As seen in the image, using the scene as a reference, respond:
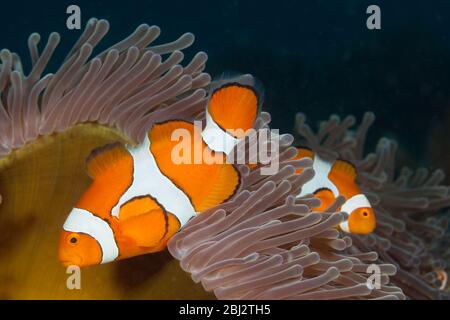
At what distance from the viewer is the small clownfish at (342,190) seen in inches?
95.6

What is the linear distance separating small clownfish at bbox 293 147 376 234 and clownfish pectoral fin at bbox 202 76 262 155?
0.71 m

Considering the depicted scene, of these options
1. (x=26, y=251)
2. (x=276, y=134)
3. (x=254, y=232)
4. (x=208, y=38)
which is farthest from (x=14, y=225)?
(x=208, y=38)

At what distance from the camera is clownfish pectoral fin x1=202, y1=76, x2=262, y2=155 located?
1.76 metres

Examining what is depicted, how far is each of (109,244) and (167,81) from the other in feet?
2.98

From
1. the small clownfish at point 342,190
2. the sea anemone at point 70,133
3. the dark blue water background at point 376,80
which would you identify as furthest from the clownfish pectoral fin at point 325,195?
the dark blue water background at point 376,80

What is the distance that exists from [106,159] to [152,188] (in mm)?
168

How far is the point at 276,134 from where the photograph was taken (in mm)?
2004

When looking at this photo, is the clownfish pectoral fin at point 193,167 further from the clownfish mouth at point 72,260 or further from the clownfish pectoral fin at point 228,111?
the clownfish mouth at point 72,260

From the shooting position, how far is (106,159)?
1.66m

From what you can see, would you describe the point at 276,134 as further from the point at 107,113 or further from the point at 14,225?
the point at 14,225

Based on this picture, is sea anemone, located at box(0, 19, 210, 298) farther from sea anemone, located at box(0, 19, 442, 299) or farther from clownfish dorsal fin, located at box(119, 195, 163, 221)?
clownfish dorsal fin, located at box(119, 195, 163, 221)

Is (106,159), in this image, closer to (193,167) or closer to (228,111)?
(193,167)

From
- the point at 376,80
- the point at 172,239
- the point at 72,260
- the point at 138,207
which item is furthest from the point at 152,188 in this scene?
the point at 376,80

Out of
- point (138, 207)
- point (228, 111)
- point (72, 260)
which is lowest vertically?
point (72, 260)
